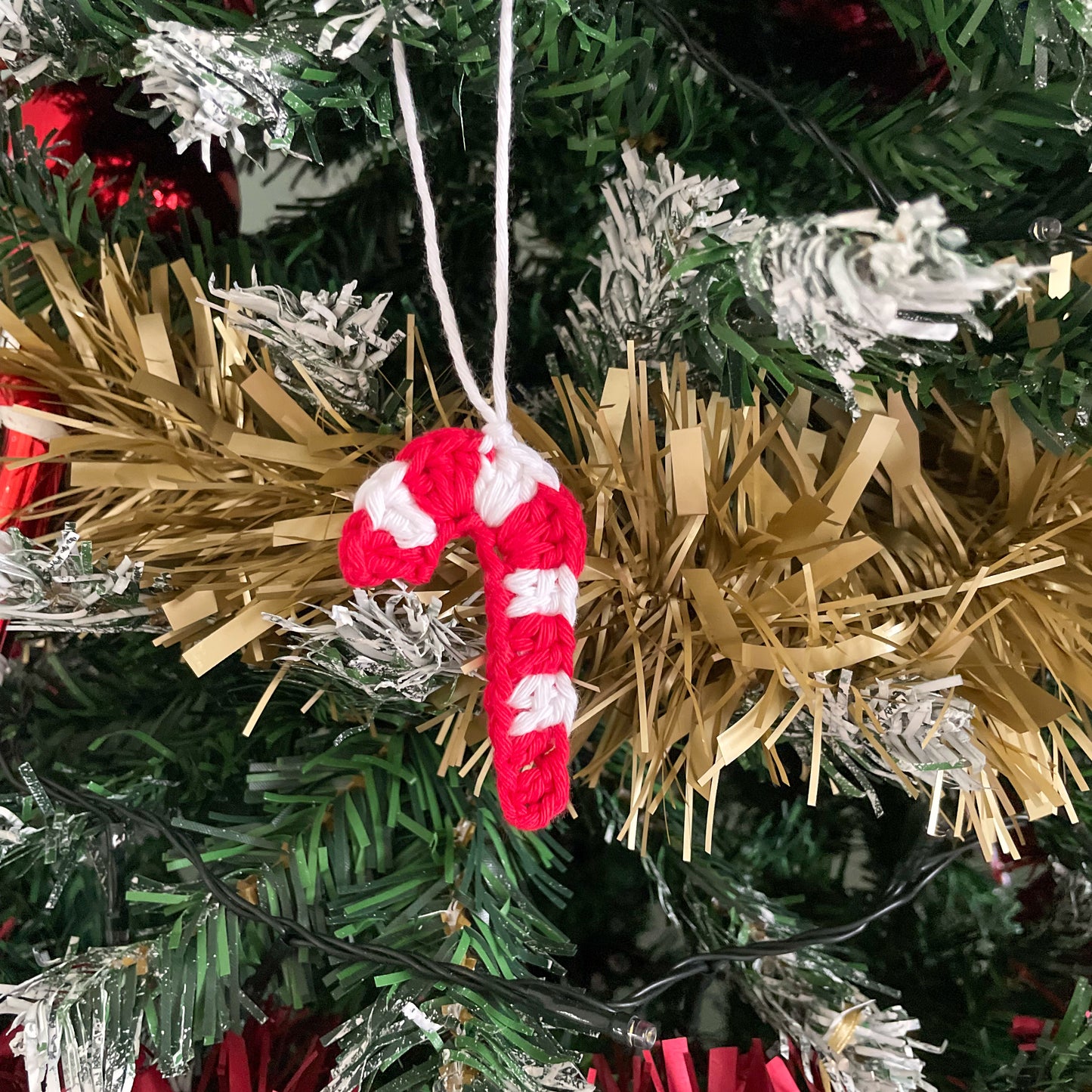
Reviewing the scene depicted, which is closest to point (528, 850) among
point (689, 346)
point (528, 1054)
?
point (528, 1054)

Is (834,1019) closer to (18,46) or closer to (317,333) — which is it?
(317,333)

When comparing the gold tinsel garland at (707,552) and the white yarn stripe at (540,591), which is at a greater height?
the white yarn stripe at (540,591)

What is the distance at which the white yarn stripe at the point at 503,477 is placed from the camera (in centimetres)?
21

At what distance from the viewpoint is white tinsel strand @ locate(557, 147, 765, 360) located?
0.24 m

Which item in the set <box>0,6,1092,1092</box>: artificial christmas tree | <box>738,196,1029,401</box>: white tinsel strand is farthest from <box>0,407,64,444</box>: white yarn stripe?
<box>738,196,1029,401</box>: white tinsel strand

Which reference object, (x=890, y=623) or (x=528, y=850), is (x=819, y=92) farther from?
(x=528, y=850)

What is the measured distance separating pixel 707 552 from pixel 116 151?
268 millimetres

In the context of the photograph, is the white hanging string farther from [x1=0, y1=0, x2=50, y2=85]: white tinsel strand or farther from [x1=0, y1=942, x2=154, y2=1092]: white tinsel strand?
[x1=0, y1=942, x2=154, y2=1092]: white tinsel strand

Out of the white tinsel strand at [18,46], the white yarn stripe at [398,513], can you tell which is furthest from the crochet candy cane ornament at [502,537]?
the white tinsel strand at [18,46]

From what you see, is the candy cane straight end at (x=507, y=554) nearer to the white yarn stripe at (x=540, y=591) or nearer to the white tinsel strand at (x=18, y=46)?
the white yarn stripe at (x=540, y=591)

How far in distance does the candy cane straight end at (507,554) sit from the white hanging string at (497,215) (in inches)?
0.4

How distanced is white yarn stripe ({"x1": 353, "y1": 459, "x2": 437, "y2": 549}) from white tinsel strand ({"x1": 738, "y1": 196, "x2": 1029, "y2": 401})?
3.5 inches

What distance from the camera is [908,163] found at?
0.28m

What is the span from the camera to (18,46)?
238 mm
